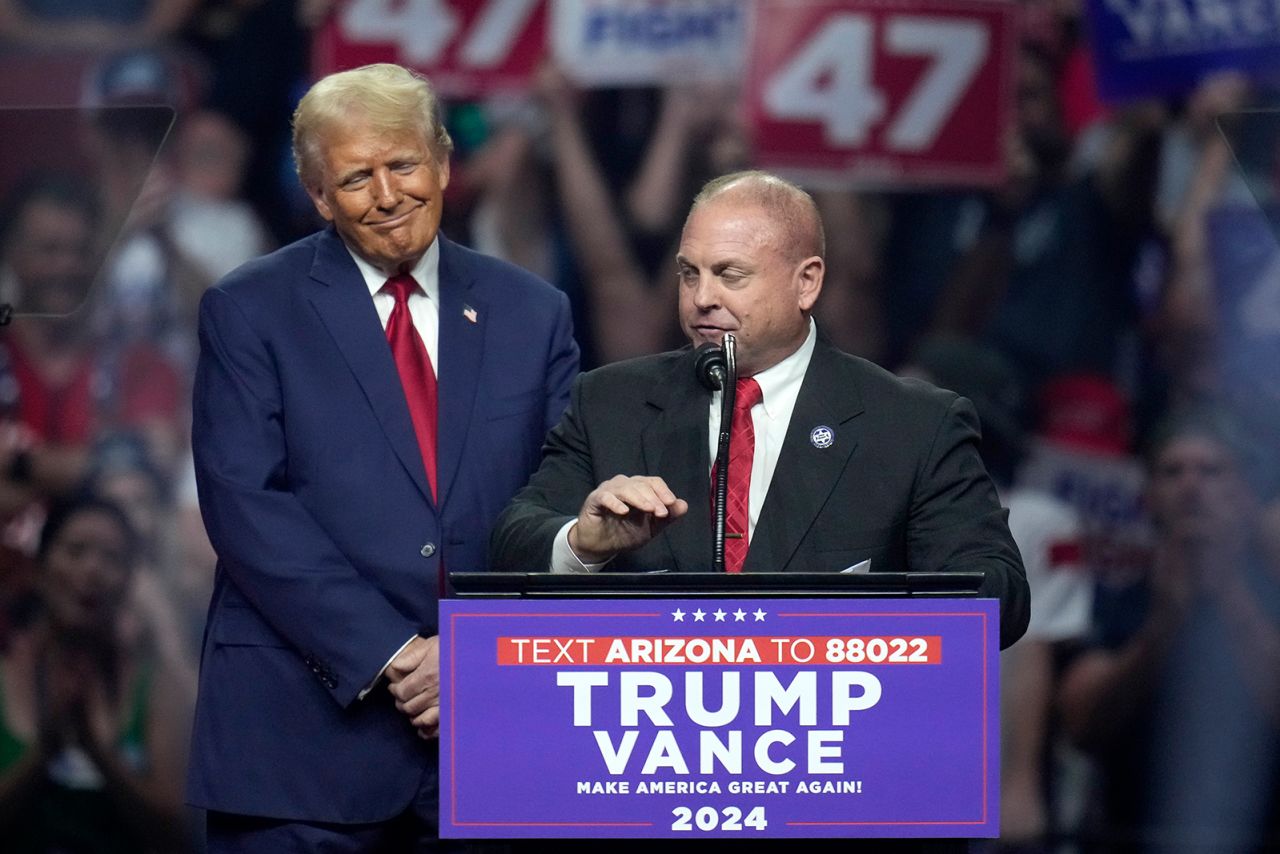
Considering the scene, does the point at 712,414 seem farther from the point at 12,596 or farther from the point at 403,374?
the point at 12,596

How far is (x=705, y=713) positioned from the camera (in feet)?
6.56

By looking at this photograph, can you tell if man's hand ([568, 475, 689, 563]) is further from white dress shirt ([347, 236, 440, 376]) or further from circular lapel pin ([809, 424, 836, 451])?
white dress shirt ([347, 236, 440, 376])

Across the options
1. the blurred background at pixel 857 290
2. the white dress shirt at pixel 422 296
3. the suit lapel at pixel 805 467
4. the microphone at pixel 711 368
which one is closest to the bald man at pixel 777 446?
the suit lapel at pixel 805 467

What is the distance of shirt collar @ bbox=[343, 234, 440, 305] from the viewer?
107 inches

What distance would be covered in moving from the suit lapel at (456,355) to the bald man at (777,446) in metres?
0.17

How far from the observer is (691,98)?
5160mm

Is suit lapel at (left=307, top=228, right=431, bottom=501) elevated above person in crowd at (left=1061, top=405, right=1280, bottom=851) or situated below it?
above

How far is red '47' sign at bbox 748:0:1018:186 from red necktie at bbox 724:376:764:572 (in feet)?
9.10

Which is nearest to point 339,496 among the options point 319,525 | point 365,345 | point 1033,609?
point 319,525

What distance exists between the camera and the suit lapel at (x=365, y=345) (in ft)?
8.68

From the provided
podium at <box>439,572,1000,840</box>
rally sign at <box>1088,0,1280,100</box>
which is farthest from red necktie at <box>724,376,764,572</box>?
rally sign at <box>1088,0,1280,100</box>

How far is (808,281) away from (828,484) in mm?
274

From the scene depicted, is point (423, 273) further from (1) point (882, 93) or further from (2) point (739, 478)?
(1) point (882, 93)

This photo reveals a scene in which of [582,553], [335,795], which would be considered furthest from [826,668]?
[335,795]
